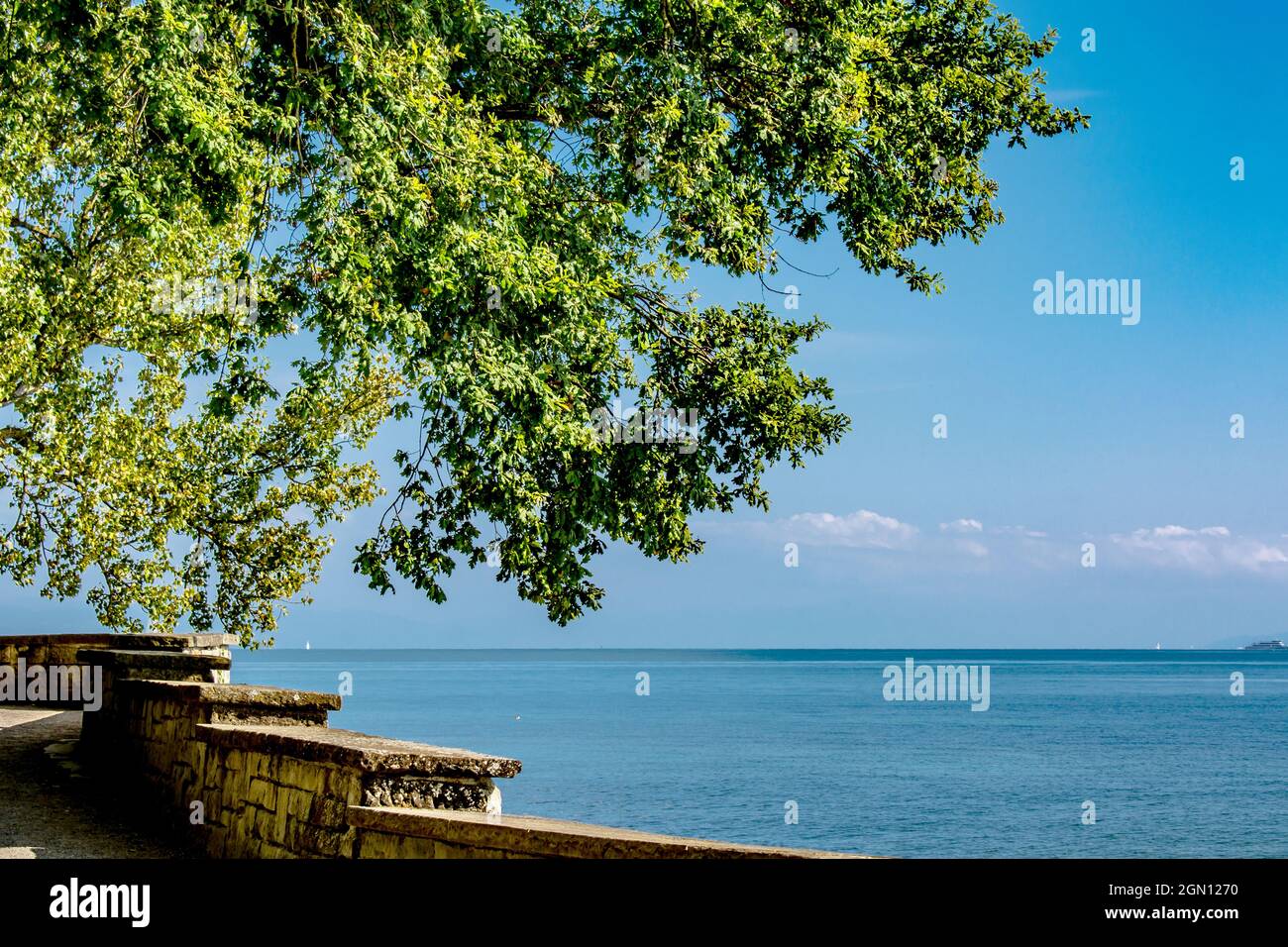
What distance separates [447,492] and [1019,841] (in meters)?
Result: 43.3

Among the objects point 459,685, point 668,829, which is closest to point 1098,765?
point 668,829

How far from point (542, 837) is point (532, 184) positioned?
362 inches

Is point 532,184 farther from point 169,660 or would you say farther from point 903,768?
point 903,768

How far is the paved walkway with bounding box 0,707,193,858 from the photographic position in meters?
7.71

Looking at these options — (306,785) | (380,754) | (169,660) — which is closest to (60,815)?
(169,660)

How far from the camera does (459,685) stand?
190 m

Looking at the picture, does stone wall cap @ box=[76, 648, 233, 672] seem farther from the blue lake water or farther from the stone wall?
the blue lake water

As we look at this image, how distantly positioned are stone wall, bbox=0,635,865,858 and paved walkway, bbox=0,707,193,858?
24cm
